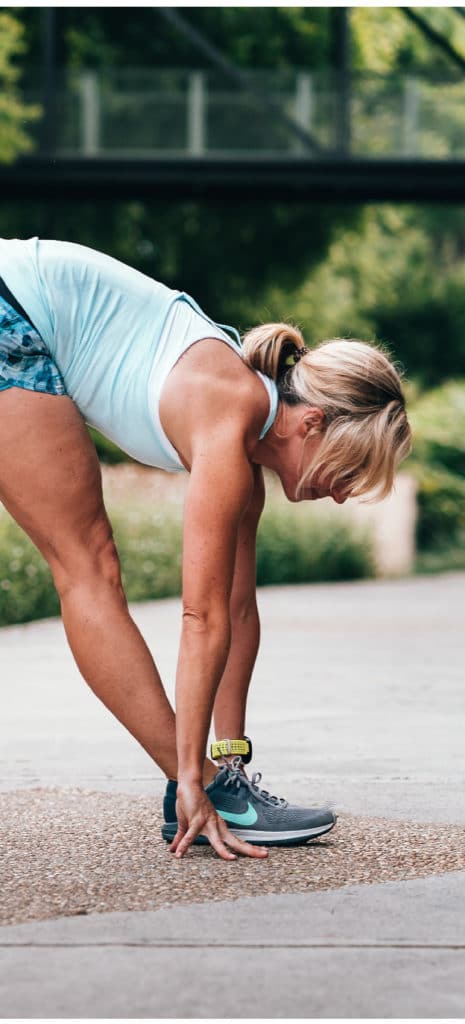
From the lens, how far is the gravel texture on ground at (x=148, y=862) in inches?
118

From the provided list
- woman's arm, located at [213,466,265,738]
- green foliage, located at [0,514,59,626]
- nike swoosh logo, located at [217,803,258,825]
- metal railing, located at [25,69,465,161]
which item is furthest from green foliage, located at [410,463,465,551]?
nike swoosh logo, located at [217,803,258,825]

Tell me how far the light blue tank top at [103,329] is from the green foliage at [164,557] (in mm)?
5779

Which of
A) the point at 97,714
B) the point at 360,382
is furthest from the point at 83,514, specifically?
the point at 97,714

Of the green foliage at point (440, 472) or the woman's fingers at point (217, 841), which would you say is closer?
the woman's fingers at point (217, 841)

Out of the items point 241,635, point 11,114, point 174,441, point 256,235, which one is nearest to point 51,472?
point 174,441

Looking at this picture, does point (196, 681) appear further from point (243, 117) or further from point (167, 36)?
Answer: point (167, 36)

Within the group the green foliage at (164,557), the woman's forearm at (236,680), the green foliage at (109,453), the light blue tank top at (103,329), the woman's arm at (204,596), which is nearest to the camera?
the woman's arm at (204,596)

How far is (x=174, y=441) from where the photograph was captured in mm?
3283

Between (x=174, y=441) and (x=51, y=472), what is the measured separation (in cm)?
28

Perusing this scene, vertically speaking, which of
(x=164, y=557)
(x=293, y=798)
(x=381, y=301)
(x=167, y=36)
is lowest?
(x=164, y=557)

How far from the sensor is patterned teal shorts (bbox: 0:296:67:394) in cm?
328

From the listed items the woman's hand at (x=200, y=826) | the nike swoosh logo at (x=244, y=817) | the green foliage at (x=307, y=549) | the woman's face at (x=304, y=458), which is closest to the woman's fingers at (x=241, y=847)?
the woman's hand at (x=200, y=826)

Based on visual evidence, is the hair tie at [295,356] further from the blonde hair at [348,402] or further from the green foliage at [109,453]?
the green foliage at [109,453]

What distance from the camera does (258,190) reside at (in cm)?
1861
